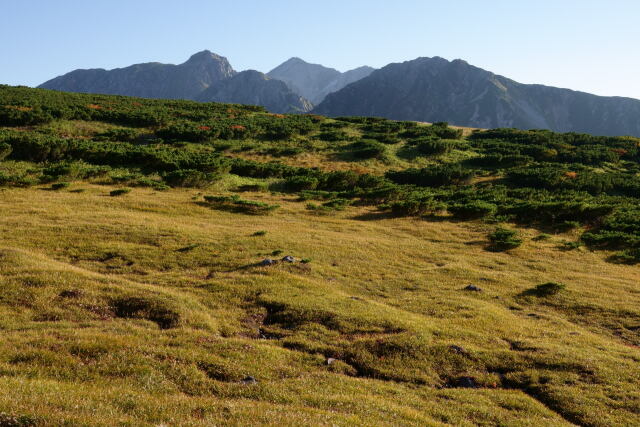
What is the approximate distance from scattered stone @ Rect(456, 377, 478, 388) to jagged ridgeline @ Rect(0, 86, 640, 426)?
40 mm

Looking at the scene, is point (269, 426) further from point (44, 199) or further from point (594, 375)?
point (44, 199)

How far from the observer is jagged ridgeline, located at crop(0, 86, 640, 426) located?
31.9 feet

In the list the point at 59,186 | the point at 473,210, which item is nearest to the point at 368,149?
the point at 473,210

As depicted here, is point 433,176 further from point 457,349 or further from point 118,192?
point 457,349

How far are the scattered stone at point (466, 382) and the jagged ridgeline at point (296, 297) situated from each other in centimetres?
4

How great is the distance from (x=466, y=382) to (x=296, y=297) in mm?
7274

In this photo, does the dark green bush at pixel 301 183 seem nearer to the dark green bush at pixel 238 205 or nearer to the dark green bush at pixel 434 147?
the dark green bush at pixel 238 205

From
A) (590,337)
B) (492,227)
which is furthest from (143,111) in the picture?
(590,337)

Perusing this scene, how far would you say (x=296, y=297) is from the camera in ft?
54.6

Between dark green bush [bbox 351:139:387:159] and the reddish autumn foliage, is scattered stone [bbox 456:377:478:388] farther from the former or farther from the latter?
the reddish autumn foliage

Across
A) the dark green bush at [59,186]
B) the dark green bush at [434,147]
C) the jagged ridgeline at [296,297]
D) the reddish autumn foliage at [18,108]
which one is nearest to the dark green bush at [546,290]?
the jagged ridgeline at [296,297]

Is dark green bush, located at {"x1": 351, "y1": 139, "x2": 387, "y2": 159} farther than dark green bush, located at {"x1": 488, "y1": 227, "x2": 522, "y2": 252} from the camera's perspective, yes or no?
Yes

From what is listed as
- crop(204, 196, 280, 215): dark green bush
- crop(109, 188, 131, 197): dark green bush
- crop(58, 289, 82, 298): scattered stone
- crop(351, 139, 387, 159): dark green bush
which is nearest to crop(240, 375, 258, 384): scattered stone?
crop(58, 289, 82, 298): scattered stone

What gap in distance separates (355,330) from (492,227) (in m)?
21.4
